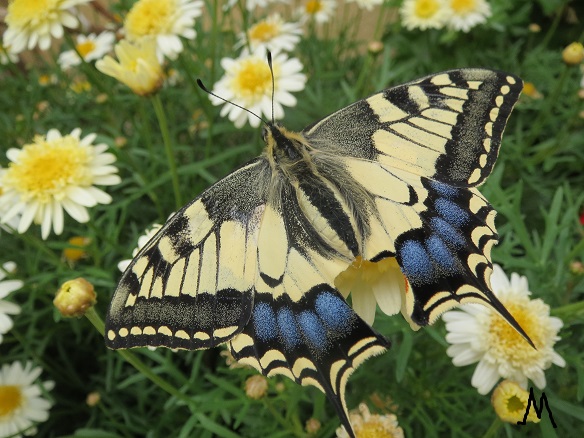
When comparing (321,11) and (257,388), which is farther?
(321,11)

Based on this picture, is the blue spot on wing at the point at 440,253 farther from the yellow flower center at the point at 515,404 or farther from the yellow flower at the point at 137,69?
the yellow flower at the point at 137,69

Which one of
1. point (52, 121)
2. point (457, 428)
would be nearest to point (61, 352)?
point (52, 121)

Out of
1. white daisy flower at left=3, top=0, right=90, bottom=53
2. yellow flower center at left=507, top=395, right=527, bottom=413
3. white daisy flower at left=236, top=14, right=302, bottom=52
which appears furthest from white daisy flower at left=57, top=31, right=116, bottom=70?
yellow flower center at left=507, top=395, right=527, bottom=413

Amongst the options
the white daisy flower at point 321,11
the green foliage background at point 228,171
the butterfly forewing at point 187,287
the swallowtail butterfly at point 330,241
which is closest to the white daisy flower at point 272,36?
the green foliage background at point 228,171

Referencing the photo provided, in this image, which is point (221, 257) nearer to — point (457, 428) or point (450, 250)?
point (450, 250)

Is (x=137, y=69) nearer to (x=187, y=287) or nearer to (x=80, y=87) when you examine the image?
(x=187, y=287)

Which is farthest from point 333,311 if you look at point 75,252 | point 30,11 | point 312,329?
point 30,11

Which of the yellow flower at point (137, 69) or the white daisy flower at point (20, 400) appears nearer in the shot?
the yellow flower at point (137, 69)
